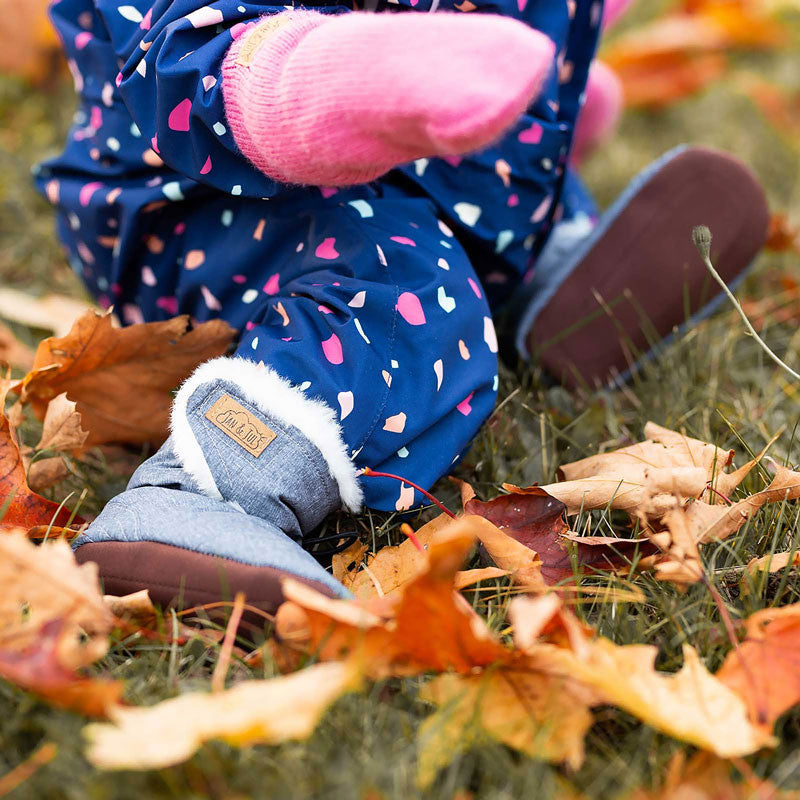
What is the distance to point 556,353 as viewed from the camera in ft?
3.94

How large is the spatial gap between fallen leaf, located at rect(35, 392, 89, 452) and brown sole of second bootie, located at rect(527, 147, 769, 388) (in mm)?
617

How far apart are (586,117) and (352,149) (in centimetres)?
106

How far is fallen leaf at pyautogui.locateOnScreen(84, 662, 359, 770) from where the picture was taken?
1.79 ft

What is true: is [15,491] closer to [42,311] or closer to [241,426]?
[241,426]

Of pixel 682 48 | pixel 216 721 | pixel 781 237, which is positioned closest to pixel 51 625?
pixel 216 721

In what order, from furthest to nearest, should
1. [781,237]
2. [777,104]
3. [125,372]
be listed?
[777,104], [781,237], [125,372]

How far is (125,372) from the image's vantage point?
1.05m

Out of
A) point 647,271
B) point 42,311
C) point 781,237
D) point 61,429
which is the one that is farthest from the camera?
point 781,237

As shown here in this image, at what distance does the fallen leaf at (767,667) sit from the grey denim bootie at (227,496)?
0.33 metres

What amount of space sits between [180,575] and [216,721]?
0.21 meters

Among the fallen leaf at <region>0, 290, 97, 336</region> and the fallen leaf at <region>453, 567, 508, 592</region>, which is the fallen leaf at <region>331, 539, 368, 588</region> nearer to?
the fallen leaf at <region>453, 567, 508, 592</region>

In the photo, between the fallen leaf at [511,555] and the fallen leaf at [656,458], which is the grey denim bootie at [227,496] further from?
the fallen leaf at [656,458]

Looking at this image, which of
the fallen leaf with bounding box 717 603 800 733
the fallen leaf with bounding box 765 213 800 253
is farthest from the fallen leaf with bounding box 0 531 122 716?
the fallen leaf with bounding box 765 213 800 253

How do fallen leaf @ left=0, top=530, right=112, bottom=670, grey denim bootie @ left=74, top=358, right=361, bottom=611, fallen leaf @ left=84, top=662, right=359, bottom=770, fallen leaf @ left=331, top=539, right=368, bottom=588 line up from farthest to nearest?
1. fallen leaf @ left=331, top=539, right=368, bottom=588
2. grey denim bootie @ left=74, top=358, right=361, bottom=611
3. fallen leaf @ left=0, top=530, right=112, bottom=670
4. fallen leaf @ left=84, top=662, right=359, bottom=770
